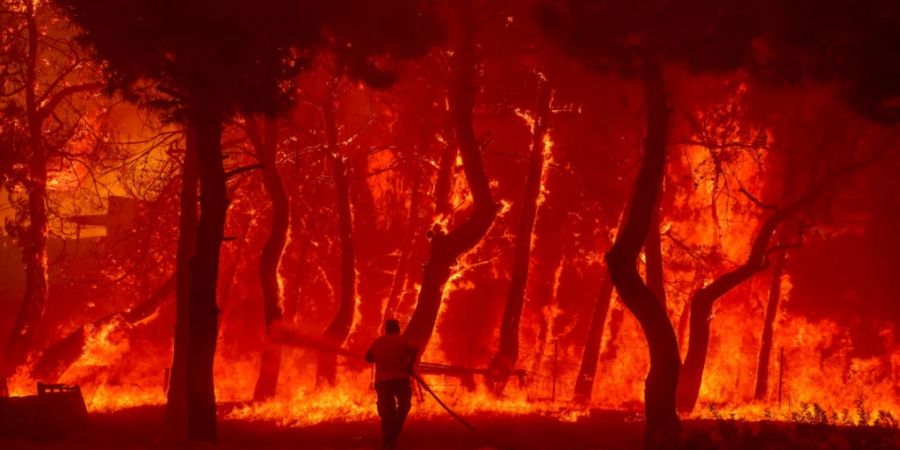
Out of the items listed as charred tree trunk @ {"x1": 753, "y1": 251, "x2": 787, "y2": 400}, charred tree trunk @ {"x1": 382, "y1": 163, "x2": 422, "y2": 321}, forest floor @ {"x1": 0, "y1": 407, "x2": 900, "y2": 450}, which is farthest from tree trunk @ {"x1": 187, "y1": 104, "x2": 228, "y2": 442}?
charred tree trunk @ {"x1": 753, "y1": 251, "x2": 787, "y2": 400}

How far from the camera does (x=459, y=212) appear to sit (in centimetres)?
3228

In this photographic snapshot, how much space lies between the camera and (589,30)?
15.0 m

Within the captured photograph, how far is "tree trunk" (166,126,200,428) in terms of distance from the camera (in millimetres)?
17375

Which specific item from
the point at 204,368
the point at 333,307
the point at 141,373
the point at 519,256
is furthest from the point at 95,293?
the point at 204,368

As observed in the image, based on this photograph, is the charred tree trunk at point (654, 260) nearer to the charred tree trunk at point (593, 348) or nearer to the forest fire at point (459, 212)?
the forest fire at point (459, 212)

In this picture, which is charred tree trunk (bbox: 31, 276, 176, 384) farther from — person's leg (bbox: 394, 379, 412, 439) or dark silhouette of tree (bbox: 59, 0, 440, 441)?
person's leg (bbox: 394, 379, 412, 439)

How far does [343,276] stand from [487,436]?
1019 centimetres

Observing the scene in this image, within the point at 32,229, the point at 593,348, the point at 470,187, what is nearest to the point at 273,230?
the point at 470,187

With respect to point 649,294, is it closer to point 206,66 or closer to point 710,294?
point 206,66

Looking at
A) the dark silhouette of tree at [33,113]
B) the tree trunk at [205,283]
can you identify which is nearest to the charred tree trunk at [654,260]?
the tree trunk at [205,283]

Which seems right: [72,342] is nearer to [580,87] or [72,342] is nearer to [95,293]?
[95,293]

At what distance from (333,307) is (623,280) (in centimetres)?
2432

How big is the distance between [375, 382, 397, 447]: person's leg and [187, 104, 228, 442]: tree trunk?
2545mm

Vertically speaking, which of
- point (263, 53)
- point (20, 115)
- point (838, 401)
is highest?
point (20, 115)
